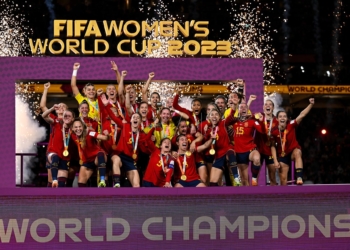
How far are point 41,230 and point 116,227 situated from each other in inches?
37.3

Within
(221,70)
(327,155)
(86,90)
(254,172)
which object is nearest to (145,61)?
(221,70)

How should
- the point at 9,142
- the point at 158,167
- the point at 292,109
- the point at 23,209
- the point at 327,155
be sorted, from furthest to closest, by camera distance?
the point at 292,109, the point at 327,155, the point at 9,142, the point at 158,167, the point at 23,209

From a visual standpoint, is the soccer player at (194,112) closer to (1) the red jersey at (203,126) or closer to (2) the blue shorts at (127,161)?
(1) the red jersey at (203,126)

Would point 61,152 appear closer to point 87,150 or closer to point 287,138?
point 87,150

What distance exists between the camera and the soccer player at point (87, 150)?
40.5ft

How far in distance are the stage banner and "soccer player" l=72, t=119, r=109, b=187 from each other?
142cm

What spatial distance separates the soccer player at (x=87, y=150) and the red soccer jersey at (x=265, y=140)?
2.43 m

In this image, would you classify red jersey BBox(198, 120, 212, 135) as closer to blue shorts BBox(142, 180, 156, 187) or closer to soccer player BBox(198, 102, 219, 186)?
soccer player BBox(198, 102, 219, 186)

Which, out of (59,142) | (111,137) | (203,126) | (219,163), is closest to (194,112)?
(203,126)

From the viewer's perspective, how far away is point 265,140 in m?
13.3

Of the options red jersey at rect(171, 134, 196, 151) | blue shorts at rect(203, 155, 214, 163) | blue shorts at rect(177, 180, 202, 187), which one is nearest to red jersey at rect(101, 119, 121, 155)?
red jersey at rect(171, 134, 196, 151)

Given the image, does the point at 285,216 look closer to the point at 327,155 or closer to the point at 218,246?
the point at 218,246

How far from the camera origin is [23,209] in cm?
1084

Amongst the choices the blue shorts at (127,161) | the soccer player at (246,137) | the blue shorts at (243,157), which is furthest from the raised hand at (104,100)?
the blue shorts at (243,157)
